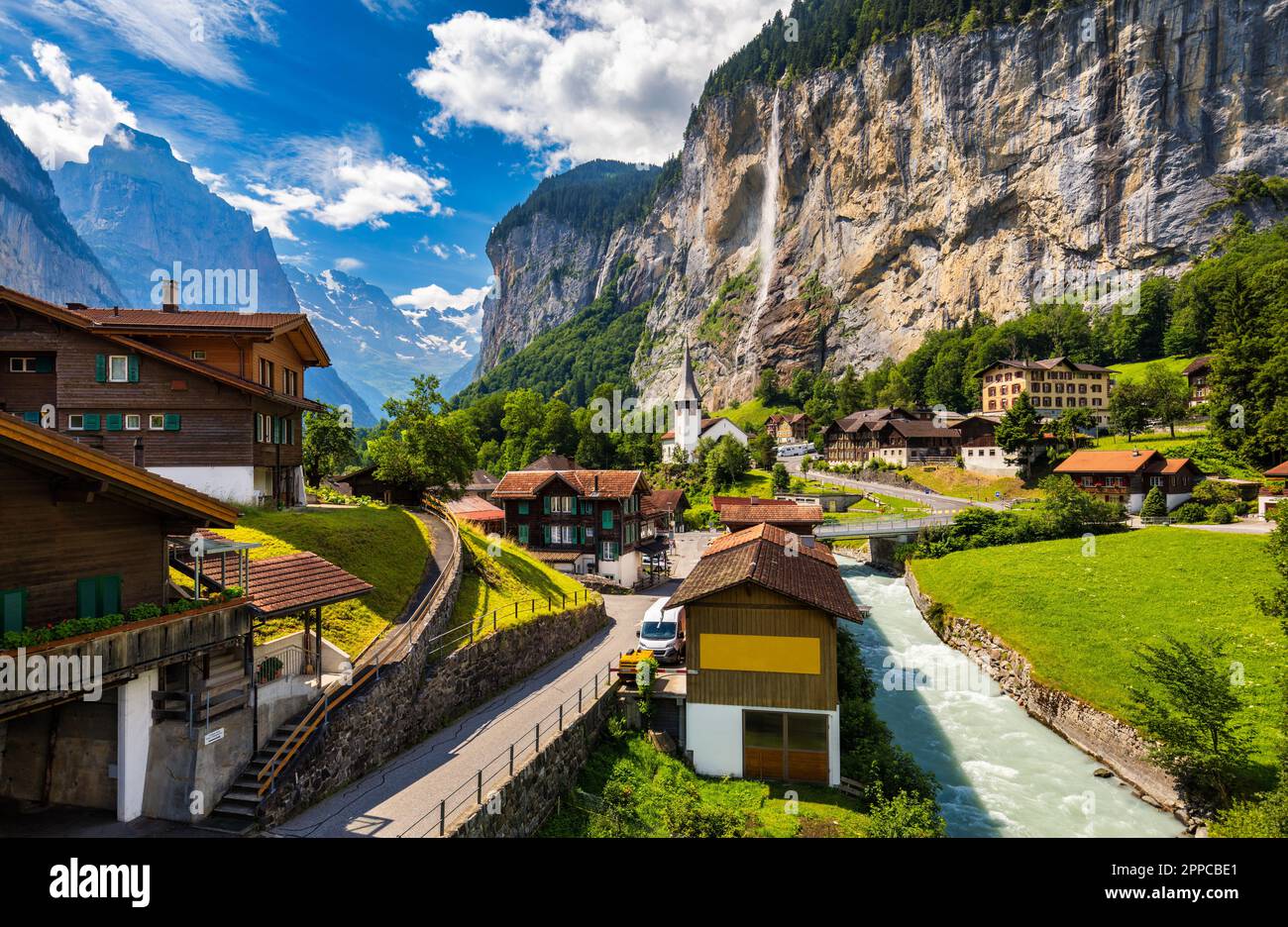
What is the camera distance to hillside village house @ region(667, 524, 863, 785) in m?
20.6

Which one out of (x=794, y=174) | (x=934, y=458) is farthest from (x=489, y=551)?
(x=794, y=174)

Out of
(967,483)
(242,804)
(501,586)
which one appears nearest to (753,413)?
(967,483)

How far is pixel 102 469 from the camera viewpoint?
1195 centimetres

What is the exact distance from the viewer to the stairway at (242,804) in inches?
509

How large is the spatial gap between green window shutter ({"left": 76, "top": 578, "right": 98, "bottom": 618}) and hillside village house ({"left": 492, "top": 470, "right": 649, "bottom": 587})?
33.5m

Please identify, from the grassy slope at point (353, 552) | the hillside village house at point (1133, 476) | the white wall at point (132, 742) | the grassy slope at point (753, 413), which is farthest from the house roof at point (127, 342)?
the grassy slope at point (753, 413)

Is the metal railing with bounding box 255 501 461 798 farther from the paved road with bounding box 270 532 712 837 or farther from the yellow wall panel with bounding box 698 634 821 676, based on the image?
the yellow wall panel with bounding box 698 634 821 676

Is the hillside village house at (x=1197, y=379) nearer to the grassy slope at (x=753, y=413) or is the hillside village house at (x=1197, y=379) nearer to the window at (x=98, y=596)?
the grassy slope at (x=753, y=413)

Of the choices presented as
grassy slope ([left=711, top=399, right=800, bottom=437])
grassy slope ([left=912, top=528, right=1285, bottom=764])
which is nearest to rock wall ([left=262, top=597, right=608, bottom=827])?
grassy slope ([left=912, top=528, right=1285, bottom=764])

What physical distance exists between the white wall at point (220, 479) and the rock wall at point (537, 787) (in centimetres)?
1792

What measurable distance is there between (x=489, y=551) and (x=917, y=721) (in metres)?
22.9

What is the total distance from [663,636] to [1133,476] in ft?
173

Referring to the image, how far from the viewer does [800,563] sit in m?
25.4
